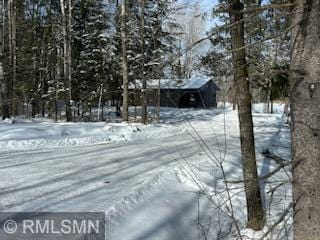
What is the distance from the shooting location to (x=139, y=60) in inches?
1100

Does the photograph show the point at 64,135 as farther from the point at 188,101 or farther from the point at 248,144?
the point at 188,101

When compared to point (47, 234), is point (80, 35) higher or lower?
higher

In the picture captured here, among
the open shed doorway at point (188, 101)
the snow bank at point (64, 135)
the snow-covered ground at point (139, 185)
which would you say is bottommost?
the snow-covered ground at point (139, 185)

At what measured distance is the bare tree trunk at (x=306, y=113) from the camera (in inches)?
102

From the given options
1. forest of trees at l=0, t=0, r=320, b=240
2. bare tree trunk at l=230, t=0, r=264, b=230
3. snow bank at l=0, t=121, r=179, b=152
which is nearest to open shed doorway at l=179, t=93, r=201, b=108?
forest of trees at l=0, t=0, r=320, b=240

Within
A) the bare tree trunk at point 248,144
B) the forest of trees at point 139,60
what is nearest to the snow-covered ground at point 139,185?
the bare tree trunk at point 248,144

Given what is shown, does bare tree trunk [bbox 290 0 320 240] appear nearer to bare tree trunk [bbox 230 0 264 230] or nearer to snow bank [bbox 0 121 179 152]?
bare tree trunk [bbox 230 0 264 230]

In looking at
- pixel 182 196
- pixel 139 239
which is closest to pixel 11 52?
pixel 182 196

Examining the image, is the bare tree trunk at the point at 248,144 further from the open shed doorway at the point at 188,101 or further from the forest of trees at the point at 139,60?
the open shed doorway at the point at 188,101

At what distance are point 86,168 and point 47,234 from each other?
3.91 meters

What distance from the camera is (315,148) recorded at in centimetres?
264

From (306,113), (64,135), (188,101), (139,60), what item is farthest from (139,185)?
(188,101)

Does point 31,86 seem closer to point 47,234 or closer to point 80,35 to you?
point 80,35

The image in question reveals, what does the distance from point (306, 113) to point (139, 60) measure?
25.7 meters
